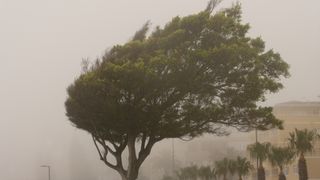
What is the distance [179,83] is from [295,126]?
60591mm

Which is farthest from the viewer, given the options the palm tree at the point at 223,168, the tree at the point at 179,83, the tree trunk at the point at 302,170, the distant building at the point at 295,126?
the distant building at the point at 295,126

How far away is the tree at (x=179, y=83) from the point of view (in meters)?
25.6

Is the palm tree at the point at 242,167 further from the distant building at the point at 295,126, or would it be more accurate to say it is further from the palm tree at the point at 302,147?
the distant building at the point at 295,126

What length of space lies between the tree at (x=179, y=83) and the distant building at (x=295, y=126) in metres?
51.4

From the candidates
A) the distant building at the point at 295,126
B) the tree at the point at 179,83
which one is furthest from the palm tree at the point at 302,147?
the distant building at the point at 295,126

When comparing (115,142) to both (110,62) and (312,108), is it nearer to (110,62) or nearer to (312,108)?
(110,62)

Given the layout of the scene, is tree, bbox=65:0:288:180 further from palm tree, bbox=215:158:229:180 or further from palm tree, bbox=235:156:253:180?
palm tree, bbox=215:158:229:180

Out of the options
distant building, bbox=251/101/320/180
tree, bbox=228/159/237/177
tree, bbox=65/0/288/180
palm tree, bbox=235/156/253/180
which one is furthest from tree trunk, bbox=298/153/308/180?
distant building, bbox=251/101/320/180

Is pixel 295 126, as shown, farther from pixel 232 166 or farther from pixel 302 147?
pixel 302 147

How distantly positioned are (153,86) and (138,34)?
4.40 m

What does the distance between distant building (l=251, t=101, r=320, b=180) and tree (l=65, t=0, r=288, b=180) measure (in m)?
51.4

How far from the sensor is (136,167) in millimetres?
28609

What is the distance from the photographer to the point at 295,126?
8375 centimetres

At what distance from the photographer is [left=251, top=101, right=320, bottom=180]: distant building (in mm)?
82000
